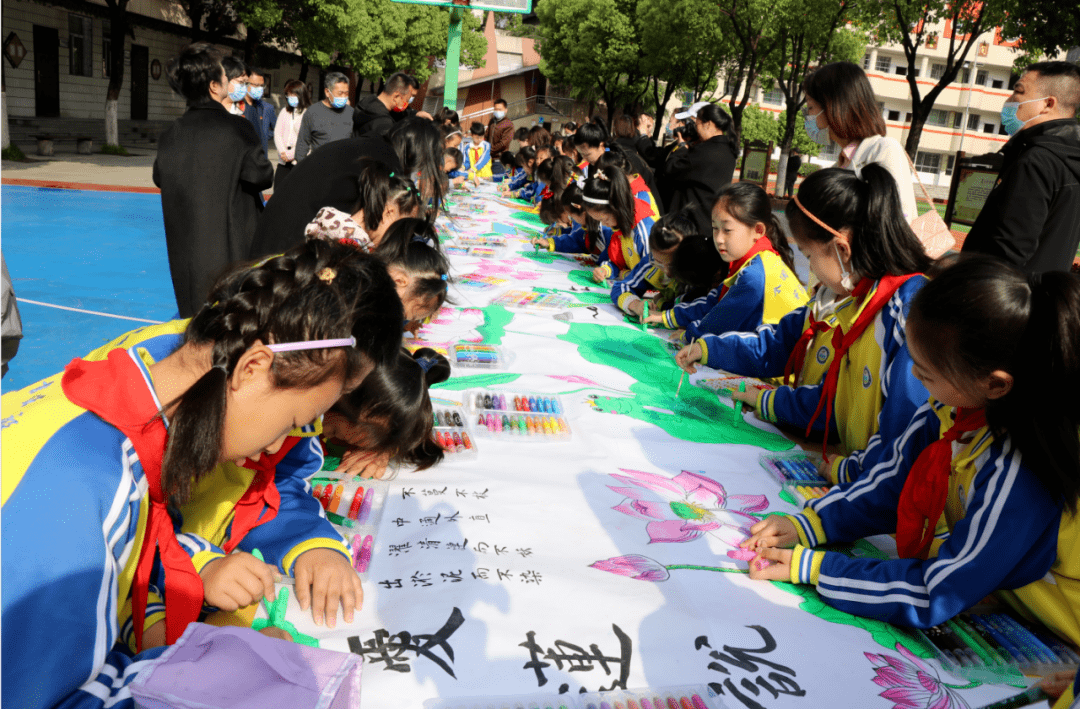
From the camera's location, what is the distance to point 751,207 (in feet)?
8.93

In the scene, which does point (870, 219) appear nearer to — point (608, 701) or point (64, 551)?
point (608, 701)

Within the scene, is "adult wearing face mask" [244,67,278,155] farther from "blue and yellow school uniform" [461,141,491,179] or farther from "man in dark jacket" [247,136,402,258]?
"man in dark jacket" [247,136,402,258]

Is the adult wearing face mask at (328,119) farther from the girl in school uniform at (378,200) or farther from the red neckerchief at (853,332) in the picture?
the red neckerchief at (853,332)

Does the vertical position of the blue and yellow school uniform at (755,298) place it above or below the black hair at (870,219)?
below

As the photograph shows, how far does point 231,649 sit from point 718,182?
4216mm

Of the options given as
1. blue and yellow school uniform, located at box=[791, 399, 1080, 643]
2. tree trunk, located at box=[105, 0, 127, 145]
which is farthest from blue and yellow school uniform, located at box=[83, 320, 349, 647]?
tree trunk, located at box=[105, 0, 127, 145]

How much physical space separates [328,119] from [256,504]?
4846 millimetres

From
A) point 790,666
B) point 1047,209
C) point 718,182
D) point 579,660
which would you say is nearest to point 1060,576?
point 790,666

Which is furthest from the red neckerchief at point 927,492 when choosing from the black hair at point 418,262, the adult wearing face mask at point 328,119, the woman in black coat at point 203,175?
the adult wearing face mask at point 328,119

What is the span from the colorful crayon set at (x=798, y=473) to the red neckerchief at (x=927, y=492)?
0.91ft

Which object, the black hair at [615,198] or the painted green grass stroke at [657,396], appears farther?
the black hair at [615,198]

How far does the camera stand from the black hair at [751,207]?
2.72 metres

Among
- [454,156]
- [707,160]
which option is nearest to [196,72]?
[707,160]

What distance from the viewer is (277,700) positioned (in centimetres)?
77
